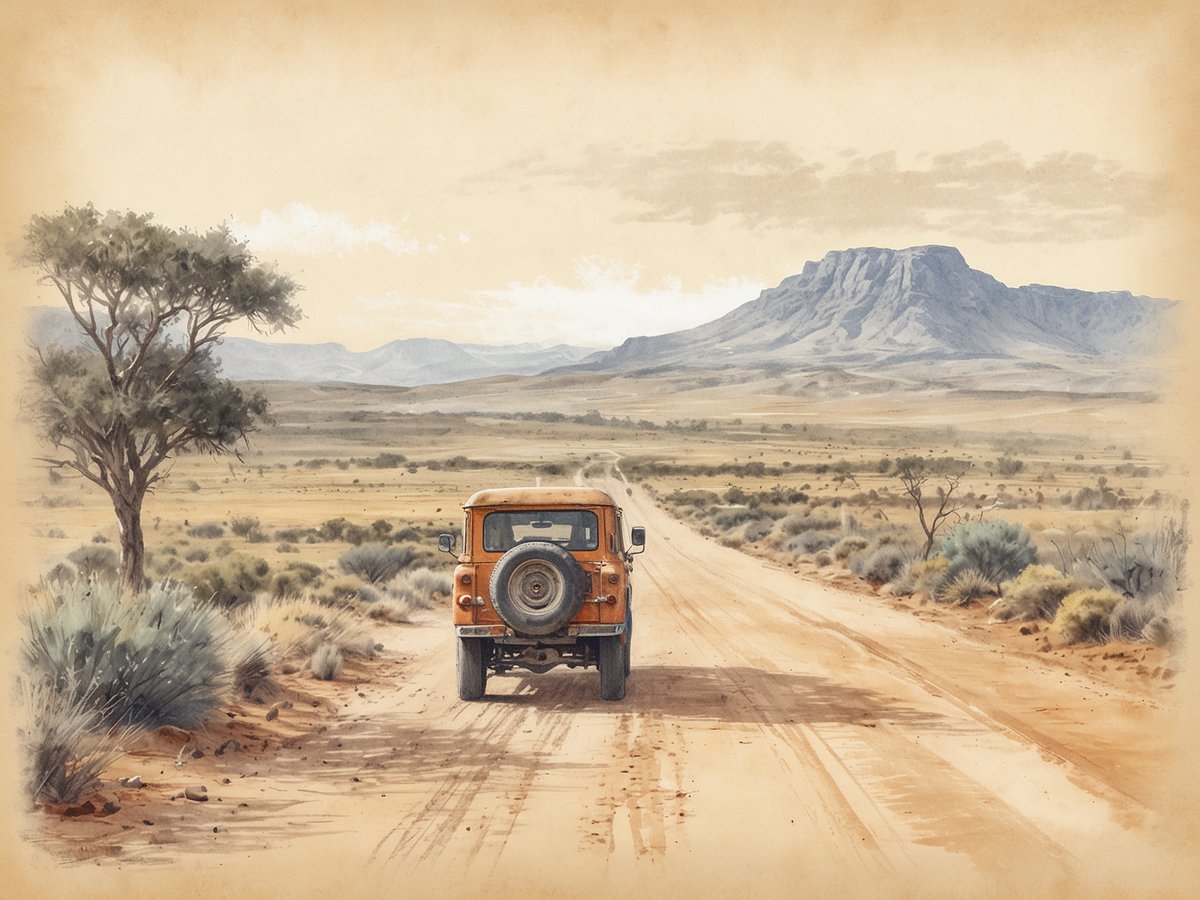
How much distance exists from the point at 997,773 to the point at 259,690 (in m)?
8.74

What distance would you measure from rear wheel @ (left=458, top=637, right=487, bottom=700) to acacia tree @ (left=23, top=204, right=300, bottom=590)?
7.45m

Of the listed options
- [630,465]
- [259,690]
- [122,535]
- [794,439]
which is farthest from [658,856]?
[794,439]

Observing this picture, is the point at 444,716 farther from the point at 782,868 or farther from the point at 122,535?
the point at 122,535

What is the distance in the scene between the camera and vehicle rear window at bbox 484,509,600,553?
14430mm

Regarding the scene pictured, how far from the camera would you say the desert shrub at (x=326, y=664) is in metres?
16.1

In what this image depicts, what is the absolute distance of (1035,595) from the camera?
851 inches

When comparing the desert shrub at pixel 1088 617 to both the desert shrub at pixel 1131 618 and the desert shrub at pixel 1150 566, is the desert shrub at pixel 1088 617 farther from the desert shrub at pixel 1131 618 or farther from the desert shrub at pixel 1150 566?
the desert shrub at pixel 1150 566

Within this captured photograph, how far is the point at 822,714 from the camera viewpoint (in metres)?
13.3

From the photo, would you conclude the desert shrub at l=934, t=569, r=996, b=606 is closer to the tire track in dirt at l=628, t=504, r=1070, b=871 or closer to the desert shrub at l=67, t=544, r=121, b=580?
the tire track in dirt at l=628, t=504, r=1070, b=871

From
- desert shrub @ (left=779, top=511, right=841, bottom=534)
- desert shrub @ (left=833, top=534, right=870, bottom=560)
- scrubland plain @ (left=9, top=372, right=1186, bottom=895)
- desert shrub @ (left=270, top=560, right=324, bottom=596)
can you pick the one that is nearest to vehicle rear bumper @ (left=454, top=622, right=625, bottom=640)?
scrubland plain @ (left=9, top=372, right=1186, bottom=895)

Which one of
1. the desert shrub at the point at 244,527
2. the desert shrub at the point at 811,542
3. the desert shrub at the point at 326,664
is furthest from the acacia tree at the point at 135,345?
the desert shrub at the point at 244,527

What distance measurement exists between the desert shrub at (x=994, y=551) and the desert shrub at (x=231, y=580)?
16291 millimetres

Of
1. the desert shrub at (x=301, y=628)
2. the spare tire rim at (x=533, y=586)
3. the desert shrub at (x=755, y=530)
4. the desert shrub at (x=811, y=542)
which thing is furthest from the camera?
the desert shrub at (x=755, y=530)

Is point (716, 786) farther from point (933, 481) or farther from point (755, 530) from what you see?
point (933, 481)
